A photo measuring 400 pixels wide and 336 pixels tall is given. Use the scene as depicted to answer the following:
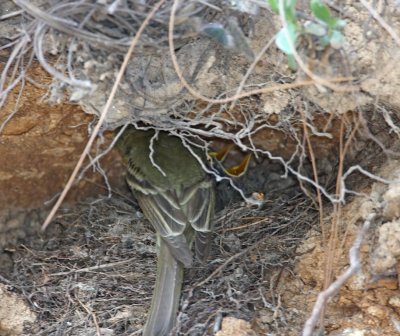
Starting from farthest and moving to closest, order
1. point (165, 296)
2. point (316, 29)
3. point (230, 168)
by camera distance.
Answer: point (230, 168) < point (165, 296) < point (316, 29)

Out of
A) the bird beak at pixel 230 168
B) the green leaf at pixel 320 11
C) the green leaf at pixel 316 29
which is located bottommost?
the bird beak at pixel 230 168

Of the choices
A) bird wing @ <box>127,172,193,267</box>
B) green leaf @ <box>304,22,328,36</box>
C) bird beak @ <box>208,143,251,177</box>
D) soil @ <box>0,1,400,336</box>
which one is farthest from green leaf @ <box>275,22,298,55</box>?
bird beak @ <box>208,143,251,177</box>

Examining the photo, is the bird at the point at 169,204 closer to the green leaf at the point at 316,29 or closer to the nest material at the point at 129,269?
the nest material at the point at 129,269

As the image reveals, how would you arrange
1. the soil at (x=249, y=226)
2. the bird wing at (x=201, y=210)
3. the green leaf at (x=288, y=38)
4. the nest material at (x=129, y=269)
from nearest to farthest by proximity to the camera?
the green leaf at (x=288, y=38) → the soil at (x=249, y=226) → the nest material at (x=129, y=269) → the bird wing at (x=201, y=210)

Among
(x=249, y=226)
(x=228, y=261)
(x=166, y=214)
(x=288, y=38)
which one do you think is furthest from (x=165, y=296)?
(x=288, y=38)

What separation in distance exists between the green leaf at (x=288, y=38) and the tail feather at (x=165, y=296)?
135 centimetres

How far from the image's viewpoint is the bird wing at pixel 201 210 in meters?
3.95

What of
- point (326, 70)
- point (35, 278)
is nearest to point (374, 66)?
point (326, 70)

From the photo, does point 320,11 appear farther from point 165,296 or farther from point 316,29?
point 165,296

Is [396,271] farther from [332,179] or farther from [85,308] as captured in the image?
[85,308]

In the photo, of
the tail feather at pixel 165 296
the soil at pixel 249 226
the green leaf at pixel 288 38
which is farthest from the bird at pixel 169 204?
the green leaf at pixel 288 38

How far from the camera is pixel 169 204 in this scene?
4.27 m

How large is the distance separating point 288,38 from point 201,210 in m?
1.61

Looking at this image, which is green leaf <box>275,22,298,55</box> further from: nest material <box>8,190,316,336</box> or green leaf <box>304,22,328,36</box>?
nest material <box>8,190,316,336</box>
